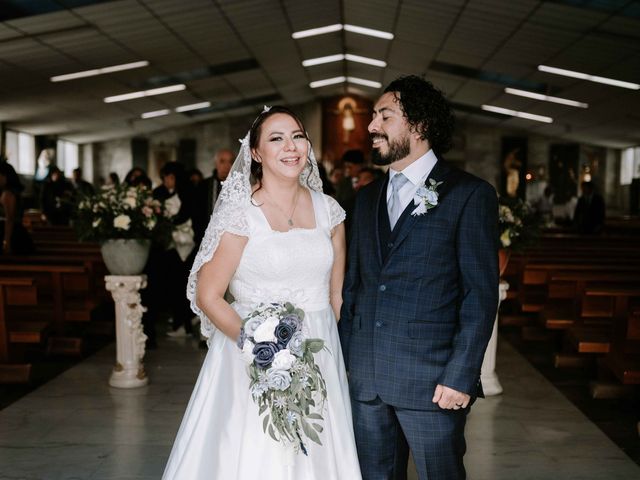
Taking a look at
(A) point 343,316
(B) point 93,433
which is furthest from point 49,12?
(A) point 343,316

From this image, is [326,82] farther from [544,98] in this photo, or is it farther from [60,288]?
[60,288]

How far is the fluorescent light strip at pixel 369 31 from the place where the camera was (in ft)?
43.3

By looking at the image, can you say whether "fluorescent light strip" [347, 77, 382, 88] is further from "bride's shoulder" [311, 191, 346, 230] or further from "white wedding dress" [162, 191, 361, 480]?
"white wedding dress" [162, 191, 361, 480]

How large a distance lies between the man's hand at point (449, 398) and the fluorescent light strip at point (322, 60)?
47.3 ft

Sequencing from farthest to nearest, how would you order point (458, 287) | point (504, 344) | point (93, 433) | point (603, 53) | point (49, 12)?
point (603, 53) < point (49, 12) < point (504, 344) < point (93, 433) < point (458, 287)

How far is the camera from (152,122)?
19672 mm

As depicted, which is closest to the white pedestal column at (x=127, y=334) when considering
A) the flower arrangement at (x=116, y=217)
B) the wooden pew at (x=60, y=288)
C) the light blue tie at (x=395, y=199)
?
the flower arrangement at (x=116, y=217)

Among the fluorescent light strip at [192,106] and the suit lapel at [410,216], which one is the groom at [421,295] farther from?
the fluorescent light strip at [192,106]

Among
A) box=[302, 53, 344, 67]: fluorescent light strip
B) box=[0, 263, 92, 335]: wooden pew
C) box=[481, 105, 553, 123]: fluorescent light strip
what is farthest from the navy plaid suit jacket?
box=[481, 105, 553, 123]: fluorescent light strip

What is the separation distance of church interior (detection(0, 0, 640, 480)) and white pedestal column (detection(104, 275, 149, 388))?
2 centimetres

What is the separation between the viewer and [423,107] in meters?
2.32

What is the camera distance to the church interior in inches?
171

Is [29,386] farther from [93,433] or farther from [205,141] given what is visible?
[205,141]

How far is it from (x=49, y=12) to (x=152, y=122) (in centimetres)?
1088
